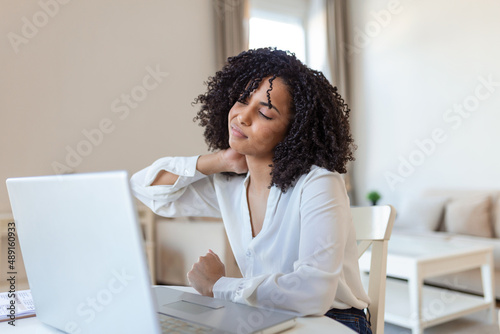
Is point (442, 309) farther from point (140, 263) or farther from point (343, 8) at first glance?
point (343, 8)

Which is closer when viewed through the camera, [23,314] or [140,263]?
[140,263]

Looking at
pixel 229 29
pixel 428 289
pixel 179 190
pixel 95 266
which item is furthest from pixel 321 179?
pixel 229 29

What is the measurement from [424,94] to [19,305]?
4.13 m

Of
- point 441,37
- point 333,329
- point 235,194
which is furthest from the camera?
point 441,37

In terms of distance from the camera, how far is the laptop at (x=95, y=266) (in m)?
0.51

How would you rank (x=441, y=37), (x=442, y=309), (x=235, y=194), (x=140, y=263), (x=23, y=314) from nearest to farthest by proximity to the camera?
(x=140, y=263), (x=23, y=314), (x=235, y=194), (x=442, y=309), (x=441, y=37)

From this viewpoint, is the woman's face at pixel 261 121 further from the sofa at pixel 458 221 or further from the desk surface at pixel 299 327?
the sofa at pixel 458 221

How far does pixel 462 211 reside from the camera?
3.57 m

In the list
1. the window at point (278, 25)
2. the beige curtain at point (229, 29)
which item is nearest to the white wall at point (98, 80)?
the beige curtain at point (229, 29)

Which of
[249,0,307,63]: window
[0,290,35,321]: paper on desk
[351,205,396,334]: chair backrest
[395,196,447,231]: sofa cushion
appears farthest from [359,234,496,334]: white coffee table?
[249,0,307,63]: window

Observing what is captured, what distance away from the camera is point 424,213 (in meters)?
3.86

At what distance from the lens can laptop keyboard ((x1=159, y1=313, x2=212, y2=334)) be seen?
0.66 meters

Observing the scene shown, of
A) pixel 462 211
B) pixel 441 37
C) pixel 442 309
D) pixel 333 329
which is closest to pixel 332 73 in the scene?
pixel 441 37

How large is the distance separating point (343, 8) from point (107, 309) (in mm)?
5040
